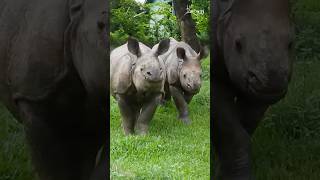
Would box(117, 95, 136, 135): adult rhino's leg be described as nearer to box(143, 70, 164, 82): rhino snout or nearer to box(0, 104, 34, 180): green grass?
box(143, 70, 164, 82): rhino snout

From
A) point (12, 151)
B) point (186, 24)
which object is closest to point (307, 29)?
point (186, 24)

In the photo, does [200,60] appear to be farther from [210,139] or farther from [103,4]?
[103,4]

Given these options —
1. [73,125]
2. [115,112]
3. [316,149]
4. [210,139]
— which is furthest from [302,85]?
[73,125]

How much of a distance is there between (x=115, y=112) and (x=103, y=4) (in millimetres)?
309

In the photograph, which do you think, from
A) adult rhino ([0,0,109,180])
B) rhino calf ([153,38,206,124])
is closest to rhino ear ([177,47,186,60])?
rhino calf ([153,38,206,124])

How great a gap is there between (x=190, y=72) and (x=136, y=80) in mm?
133

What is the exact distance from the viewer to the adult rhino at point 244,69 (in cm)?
101

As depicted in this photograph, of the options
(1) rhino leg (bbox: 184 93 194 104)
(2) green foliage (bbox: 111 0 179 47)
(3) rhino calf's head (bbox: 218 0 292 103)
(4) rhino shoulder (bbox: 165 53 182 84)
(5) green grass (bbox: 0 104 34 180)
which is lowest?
(5) green grass (bbox: 0 104 34 180)

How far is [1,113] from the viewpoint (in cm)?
137

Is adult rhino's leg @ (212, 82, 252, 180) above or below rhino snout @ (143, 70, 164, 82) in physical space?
below

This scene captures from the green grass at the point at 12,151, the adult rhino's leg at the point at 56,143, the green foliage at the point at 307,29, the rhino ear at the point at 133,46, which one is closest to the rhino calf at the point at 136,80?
the rhino ear at the point at 133,46

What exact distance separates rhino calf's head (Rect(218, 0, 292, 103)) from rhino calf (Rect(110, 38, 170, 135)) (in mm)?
163

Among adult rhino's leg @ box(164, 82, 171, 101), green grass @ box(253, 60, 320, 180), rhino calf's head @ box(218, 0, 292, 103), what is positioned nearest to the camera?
rhino calf's head @ box(218, 0, 292, 103)

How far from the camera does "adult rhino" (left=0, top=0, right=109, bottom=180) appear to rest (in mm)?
1009
